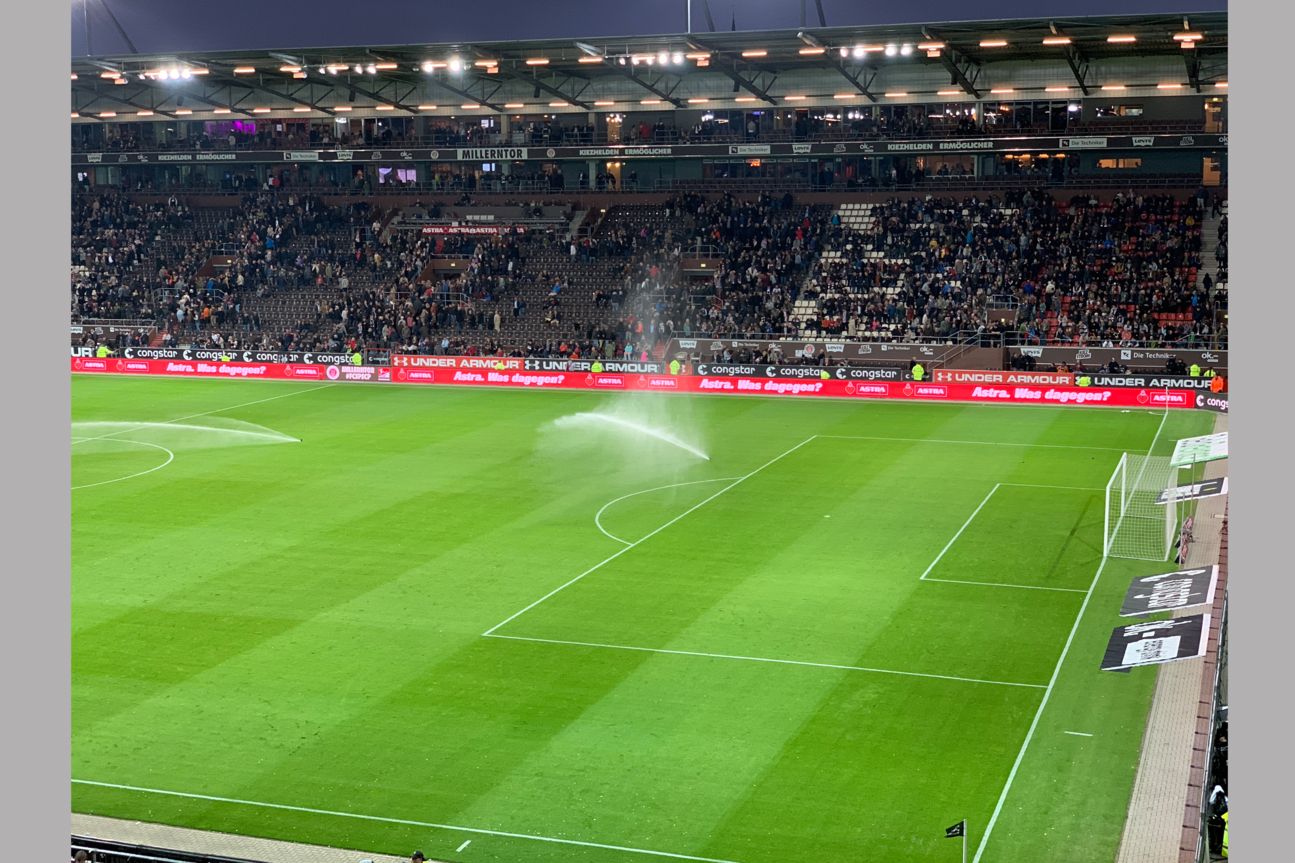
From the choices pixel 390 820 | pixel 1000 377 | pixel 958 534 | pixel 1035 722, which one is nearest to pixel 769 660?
pixel 1035 722

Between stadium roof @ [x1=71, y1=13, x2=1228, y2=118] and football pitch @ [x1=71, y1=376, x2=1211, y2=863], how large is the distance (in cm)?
1893

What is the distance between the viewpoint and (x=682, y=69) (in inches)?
2648

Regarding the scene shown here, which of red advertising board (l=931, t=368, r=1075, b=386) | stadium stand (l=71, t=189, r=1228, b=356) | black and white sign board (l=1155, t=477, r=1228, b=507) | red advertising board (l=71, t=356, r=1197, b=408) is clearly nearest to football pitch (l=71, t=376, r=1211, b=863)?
black and white sign board (l=1155, t=477, r=1228, b=507)

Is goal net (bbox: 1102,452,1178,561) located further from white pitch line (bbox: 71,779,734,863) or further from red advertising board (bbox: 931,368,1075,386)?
white pitch line (bbox: 71,779,734,863)

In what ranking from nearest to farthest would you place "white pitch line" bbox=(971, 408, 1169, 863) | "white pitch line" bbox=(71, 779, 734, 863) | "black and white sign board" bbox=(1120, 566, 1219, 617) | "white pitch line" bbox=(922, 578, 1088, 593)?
"white pitch line" bbox=(71, 779, 734, 863)
"white pitch line" bbox=(971, 408, 1169, 863)
"black and white sign board" bbox=(1120, 566, 1219, 617)
"white pitch line" bbox=(922, 578, 1088, 593)

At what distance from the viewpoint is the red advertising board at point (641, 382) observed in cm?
5566

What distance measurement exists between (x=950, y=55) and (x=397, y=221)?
33.6m

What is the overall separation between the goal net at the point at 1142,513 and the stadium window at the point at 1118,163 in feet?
103

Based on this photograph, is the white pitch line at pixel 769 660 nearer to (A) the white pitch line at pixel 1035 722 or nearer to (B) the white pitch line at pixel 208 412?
(A) the white pitch line at pixel 1035 722

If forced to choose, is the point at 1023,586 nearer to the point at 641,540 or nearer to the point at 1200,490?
the point at 1200,490

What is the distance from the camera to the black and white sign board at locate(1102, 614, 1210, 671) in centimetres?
1958

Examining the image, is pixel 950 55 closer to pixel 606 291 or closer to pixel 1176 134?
pixel 1176 134

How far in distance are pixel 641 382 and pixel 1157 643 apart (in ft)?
137

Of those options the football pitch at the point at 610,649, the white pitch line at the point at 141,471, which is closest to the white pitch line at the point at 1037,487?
the football pitch at the point at 610,649
